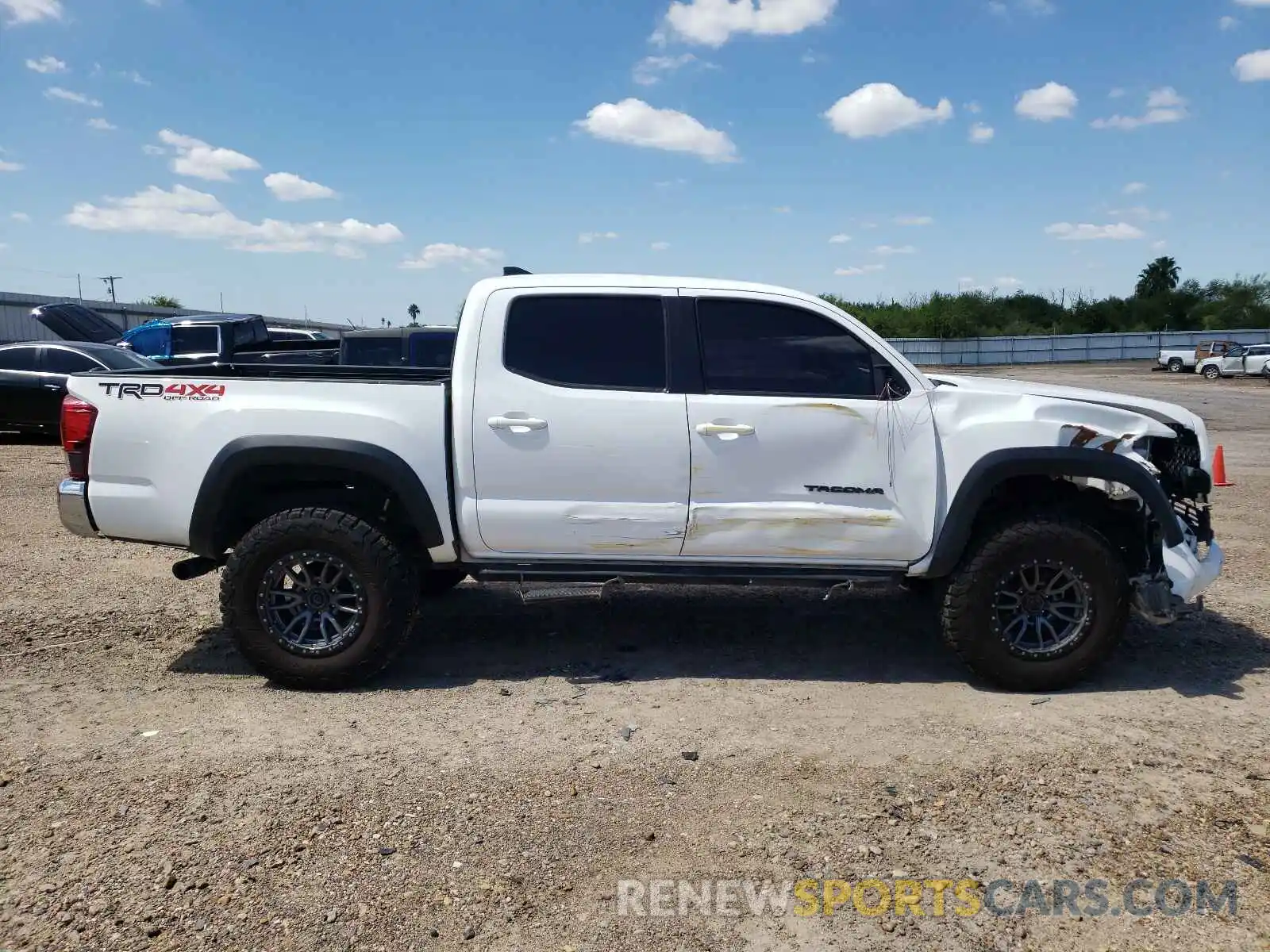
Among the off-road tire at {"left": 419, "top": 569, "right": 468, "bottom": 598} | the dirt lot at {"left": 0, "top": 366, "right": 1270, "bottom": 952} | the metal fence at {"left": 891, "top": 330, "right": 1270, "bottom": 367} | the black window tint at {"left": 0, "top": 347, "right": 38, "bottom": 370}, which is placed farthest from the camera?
the metal fence at {"left": 891, "top": 330, "right": 1270, "bottom": 367}

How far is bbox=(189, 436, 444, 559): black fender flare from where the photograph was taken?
454cm

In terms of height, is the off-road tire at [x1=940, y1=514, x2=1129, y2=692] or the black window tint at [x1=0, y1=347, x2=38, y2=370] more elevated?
the black window tint at [x1=0, y1=347, x2=38, y2=370]

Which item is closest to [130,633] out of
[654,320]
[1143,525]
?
[654,320]

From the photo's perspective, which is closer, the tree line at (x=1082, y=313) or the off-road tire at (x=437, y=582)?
the off-road tire at (x=437, y=582)

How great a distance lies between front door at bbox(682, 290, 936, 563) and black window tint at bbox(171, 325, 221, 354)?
A: 1683 centimetres

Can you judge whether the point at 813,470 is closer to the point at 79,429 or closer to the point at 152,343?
the point at 79,429

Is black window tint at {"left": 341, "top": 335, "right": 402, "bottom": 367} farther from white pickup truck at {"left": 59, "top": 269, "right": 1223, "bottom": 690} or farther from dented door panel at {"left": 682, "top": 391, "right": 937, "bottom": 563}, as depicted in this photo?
dented door panel at {"left": 682, "top": 391, "right": 937, "bottom": 563}

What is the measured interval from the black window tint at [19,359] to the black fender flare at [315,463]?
11.3 metres

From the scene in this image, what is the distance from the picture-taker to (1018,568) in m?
4.59

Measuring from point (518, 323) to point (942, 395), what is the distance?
210 centimetres

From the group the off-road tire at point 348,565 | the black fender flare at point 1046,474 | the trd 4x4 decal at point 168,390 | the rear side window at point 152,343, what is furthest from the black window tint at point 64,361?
the black fender flare at point 1046,474

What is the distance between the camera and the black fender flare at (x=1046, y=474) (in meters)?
4.52

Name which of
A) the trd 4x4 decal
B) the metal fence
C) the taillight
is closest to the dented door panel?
the trd 4x4 decal

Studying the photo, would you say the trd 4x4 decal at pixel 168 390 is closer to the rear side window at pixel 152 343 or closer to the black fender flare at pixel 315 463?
the black fender flare at pixel 315 463
